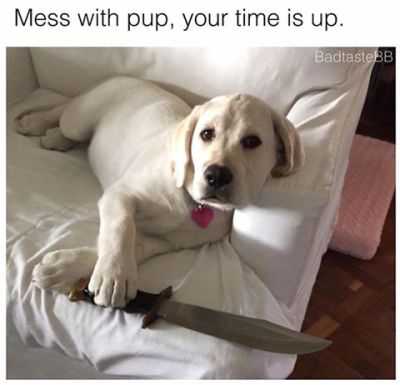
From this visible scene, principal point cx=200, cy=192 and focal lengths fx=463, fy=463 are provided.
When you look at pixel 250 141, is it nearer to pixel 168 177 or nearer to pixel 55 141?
pixel 168 177

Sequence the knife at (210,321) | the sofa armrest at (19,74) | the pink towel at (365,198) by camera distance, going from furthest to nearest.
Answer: the pink towel at (365,198), the sofa armrest at (19,74), the knife at (210,321)

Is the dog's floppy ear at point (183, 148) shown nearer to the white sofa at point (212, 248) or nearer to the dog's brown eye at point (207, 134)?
the dog's brown eye at point (207, 134)

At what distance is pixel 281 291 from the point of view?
44.6 inches

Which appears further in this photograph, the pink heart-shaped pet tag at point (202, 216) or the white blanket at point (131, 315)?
the pink heart-shaped pet tag at point (202, 216)

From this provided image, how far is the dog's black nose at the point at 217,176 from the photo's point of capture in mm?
983

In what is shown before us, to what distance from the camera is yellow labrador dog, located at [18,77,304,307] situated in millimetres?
Answer: 1003

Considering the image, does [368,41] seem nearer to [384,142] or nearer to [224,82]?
[224,82]

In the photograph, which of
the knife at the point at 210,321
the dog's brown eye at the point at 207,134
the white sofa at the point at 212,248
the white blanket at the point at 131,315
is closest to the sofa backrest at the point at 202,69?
the white sofa at the point at 212,248

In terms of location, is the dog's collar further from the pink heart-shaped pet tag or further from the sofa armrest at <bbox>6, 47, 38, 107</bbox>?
the sofa armrest at <bbox>6, 47, 38, 107</bbox>

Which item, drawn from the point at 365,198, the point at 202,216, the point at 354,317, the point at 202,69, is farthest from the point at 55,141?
the point at 365,198

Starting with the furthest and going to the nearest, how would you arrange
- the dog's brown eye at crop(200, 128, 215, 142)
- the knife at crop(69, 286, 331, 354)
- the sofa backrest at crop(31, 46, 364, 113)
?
the sofa backrest at crop(31, 46, 364, 113), the dog's brown eye at crop(200, 128, 215, 142), the knife at crop(69, 286, 331, 354)

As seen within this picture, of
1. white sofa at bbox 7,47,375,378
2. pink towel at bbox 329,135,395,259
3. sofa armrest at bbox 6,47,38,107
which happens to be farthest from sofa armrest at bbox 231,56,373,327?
sofa armrest at bbox 6,47,38,107

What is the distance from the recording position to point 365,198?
6.54 feet

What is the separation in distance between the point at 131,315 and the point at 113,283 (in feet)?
0.27
